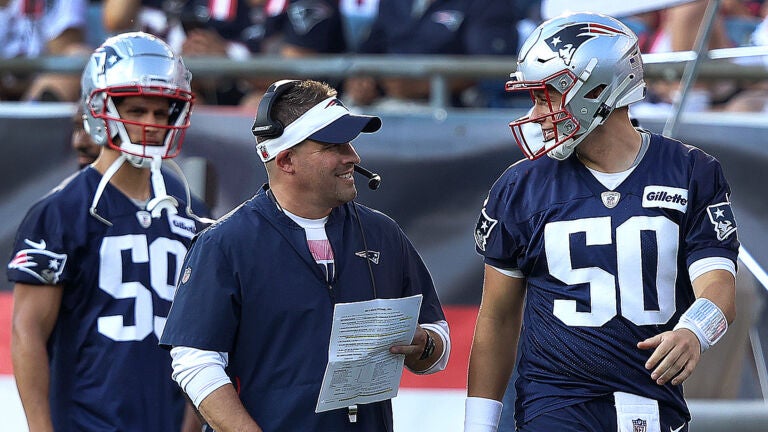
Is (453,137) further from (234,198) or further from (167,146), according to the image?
(167,146)

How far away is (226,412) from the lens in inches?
115

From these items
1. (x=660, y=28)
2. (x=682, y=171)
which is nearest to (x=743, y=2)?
(x=660, y=28)

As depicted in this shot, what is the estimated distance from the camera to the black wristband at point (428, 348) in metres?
3.24

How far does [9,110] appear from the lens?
5.85 metres

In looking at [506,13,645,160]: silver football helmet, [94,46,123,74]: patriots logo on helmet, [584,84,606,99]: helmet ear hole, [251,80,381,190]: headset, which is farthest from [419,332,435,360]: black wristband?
[94,46,123,74]: patriots logo on helmet

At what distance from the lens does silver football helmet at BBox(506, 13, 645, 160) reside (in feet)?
10.7

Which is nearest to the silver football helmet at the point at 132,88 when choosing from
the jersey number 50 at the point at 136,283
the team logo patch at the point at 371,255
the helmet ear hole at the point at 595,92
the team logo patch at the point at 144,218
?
the team logo patch at the point at 144,218

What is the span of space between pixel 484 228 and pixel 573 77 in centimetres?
50

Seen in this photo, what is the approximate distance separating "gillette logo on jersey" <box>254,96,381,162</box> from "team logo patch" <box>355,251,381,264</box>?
0.31 metres

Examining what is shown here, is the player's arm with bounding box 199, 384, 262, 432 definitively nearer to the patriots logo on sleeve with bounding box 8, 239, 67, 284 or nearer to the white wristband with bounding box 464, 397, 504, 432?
the white wristband with bounding box 464, 397, 504, 432

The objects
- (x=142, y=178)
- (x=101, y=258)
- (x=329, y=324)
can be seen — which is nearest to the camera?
(x=329, y=324)

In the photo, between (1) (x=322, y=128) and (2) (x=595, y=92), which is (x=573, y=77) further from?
(1) (x=322, y=128)

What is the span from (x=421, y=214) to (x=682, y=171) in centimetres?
251

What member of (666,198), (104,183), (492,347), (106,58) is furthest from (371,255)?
(106,58)
